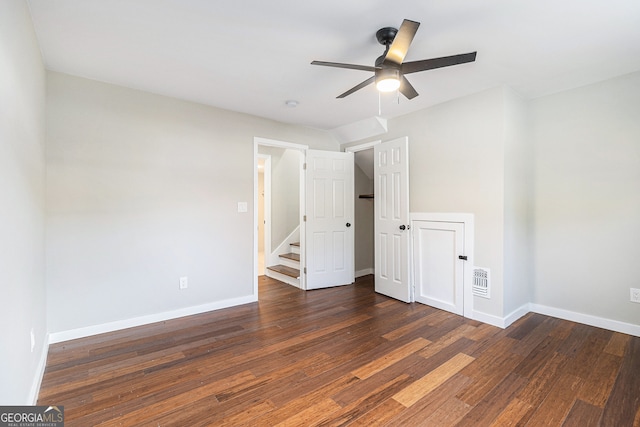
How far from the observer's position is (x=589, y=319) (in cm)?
293

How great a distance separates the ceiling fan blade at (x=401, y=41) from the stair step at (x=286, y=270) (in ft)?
11.2

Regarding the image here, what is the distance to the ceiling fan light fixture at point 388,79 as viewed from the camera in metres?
1.97

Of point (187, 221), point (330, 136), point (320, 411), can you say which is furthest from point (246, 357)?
point (330, 136)

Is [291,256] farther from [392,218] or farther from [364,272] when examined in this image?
[392,218]

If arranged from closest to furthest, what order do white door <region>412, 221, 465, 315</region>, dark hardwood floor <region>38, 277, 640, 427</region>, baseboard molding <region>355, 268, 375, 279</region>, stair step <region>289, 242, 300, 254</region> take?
dark hardwood floor <region>38, 277, 640, 427</region> → white door <region>412, 221, 465, 315</region> → baseboard molding <region>355, 268, 375, 279</region> → stair step <region>289, 242, 300, 254</region>

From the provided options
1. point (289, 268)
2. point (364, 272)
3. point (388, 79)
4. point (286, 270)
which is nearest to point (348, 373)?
point (388, 79)

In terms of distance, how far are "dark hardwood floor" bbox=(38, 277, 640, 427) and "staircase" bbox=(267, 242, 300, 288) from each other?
4.74ft

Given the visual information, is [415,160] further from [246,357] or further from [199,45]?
[246,357]

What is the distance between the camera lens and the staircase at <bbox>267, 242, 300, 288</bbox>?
4602 mm

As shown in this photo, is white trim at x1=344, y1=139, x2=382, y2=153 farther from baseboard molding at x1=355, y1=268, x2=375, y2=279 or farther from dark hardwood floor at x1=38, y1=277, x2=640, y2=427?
dark hardwood floor at x1=38, y1=277, x2=640, y2=427

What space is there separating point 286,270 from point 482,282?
294 cm

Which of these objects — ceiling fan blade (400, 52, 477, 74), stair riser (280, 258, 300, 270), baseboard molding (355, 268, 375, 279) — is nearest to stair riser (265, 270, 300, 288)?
stair riser (280, 258, 300, 270)

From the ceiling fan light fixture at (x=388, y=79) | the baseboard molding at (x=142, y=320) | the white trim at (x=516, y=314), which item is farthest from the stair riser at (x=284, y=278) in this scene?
the ceiling fan light fixture at (x=388, y=79)

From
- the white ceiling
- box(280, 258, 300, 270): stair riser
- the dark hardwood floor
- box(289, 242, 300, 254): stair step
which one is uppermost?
the white ceiling
